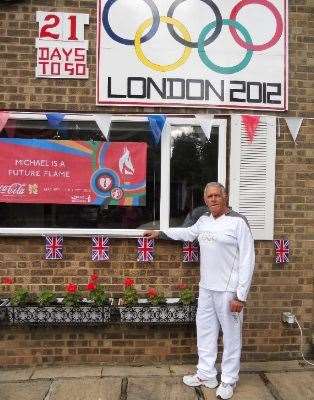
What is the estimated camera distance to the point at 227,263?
4535 mm

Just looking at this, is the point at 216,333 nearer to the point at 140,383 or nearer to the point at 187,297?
the point at 187,297

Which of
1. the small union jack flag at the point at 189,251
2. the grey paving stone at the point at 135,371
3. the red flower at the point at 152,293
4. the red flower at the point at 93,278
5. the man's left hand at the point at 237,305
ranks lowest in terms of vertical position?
the grey paving stone at the point at 135,371

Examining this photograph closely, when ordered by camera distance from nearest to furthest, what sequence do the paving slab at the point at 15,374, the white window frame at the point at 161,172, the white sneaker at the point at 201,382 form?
1. the white sneaker at the point at 201,382
2. the paving slab at the point at 15,374
3. the white window frame at the point at 161,172

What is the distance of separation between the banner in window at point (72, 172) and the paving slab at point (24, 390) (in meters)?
1.83

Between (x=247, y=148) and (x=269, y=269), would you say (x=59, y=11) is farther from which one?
(x=269, y=269)

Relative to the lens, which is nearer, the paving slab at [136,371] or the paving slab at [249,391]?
the paving slab at [249,391]

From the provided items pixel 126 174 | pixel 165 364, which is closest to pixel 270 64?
pixel 126 174

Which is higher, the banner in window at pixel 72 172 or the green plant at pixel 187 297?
the banner in window at pixel 72 172

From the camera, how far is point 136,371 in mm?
5098

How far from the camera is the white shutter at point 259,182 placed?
5.36m

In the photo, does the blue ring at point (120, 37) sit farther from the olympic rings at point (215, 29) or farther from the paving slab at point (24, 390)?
the paving slab at point (24, 390)

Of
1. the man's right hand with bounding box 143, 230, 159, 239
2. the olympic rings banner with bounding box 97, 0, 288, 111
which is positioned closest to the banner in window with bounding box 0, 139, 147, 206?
the man's right hand with bounding box 143, 230, 159, 239

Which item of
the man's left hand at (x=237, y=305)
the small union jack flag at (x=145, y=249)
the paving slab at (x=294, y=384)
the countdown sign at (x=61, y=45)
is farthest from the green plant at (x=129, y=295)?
the countdown sign at (x=61, y=45)

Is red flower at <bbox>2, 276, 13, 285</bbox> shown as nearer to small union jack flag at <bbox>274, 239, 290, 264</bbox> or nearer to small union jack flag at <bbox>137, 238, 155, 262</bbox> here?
small union jack flag at <bbox>137, 238, 155, 262</bbox>
